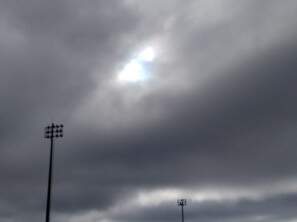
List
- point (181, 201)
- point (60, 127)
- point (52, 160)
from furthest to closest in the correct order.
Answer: point (181, 201)
point (60, 127)
point (52, 160)

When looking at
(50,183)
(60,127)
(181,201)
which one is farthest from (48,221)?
(181,201)

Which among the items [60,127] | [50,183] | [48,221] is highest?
[60,127]

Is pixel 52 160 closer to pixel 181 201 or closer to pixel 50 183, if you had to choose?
pixel 50 183

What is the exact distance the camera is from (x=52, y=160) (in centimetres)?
6969

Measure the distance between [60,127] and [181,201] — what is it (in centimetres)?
7183

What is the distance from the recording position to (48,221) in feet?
212

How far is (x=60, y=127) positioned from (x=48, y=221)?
756 inches

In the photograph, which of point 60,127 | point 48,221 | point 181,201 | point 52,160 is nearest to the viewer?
point 48,221

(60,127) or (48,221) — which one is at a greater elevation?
(60,127)

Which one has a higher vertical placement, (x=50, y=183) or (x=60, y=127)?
(x=60, y=127)

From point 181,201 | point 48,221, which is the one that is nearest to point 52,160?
point 48,221

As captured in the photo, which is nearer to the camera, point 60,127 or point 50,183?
point 50,183

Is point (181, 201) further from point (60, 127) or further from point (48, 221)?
point (48, 221)

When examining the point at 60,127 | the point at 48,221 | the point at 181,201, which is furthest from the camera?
the point at 181,201
